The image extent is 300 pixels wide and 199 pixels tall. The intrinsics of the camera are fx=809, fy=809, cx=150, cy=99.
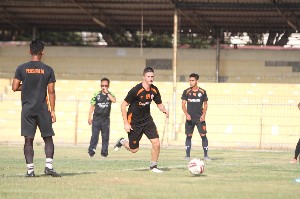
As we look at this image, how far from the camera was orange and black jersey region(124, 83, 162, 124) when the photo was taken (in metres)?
13.7

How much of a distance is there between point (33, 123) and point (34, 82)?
0.61m

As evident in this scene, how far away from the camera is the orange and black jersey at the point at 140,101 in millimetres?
13703

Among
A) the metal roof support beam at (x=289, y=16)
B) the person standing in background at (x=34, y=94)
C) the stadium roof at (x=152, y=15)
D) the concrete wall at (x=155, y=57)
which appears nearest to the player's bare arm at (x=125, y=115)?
the person standing in background at (x=34, y=94)

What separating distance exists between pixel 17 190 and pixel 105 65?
101 feet

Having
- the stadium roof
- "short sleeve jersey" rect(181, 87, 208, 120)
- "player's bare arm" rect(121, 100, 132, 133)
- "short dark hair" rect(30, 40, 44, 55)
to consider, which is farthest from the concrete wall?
"short dark hair" rect(30, 40, 44, 55)

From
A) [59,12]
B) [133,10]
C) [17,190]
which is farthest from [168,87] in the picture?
[17,190]

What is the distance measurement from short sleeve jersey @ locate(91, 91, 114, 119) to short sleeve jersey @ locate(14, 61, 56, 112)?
28.0 ft

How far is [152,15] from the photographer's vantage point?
3894 centimetres

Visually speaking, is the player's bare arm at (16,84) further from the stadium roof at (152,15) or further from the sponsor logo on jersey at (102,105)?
the stadium roof at (152,15)

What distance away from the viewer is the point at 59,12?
130ft

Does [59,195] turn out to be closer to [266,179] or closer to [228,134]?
[266,179]

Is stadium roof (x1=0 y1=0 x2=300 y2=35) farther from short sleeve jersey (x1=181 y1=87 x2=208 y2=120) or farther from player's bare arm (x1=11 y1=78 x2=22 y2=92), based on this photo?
player's bare arm (x1=11 y1=78 x2=22 y2=92)

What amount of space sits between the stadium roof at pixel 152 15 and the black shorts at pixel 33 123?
76.9 ft

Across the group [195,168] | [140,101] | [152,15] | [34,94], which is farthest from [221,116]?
[34,94]
